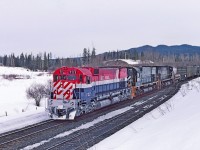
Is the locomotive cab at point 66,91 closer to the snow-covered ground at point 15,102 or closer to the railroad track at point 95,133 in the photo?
the railroad track at point 95,133

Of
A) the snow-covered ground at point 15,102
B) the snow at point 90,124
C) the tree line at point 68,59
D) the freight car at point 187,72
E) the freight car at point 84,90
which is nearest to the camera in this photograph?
the snow at point 90,124

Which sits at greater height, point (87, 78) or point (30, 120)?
point (87, 78)

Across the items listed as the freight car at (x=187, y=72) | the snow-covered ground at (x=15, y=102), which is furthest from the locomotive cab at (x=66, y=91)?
the freight car at (x=187, y=72)

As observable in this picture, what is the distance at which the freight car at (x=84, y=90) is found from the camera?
2048cm

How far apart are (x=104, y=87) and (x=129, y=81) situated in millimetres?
7624

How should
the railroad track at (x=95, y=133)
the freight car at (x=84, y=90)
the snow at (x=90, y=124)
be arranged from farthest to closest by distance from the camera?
the freight car at (x=84, y=90)
the snow at (x=90, y=124)
the railroad track at (x=95, y=133)

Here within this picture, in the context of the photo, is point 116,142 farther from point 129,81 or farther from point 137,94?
point 137,94

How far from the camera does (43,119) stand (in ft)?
68.9

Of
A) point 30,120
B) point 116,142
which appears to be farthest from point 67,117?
point 116,142

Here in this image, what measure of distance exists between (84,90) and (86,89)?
1.01 ft

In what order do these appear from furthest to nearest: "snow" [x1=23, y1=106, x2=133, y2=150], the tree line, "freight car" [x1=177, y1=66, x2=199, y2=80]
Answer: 1. the tree line
2. "freight car" [x1=177, y1=66, x2=199, y2=80]
3. "snow" [x1=23, y1=106, x2=133, y2=150]

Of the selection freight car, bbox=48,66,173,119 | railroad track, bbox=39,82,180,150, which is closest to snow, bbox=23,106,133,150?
railroad track, bbox=39,82,180,150

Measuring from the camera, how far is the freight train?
20500mm

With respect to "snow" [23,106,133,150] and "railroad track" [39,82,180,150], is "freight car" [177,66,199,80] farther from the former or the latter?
"railroad track" [39,82,180,150]
